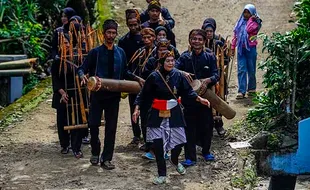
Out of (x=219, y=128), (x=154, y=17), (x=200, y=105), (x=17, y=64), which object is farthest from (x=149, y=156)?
Answer: (x=17, y=64)

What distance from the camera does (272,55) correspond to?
9.12 m

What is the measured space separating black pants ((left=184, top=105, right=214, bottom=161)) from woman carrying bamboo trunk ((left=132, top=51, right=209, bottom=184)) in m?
0.56

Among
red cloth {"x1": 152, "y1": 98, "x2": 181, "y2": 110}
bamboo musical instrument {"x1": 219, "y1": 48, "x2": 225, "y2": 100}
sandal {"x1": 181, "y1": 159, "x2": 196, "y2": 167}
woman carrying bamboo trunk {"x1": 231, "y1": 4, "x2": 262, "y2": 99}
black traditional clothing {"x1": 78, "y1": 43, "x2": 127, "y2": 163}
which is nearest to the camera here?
red cloth {"x1": 152, "y1": 98, "x2": 181, "y2": 110}

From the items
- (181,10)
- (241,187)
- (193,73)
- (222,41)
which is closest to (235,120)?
(222,41)

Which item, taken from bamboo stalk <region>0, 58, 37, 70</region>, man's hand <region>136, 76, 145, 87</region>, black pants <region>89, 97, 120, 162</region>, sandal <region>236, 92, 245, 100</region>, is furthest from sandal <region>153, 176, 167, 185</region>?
bamboo stalk <region>0, 58, 37, 70</region>

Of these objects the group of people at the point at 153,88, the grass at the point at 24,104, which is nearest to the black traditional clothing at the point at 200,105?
the group of people at the point at 153,88

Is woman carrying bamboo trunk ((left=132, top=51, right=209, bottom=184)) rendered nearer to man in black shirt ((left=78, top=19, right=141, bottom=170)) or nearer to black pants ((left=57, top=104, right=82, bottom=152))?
man in black shirt ((left=78, top=19, right=141, bottom=170))

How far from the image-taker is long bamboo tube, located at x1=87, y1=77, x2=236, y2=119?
343 inches

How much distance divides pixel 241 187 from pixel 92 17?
10294 mm

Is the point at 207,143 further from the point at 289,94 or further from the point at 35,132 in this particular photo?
the point at 35,132

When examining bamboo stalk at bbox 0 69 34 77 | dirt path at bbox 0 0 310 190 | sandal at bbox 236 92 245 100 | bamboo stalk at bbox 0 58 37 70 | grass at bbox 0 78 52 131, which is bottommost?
dirt path at bbox 0 0 310 190

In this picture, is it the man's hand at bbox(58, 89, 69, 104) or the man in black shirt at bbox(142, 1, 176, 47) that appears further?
the man in black shirt at bbox(142, 1, 176, 47)

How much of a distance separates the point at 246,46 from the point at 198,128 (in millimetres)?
3117

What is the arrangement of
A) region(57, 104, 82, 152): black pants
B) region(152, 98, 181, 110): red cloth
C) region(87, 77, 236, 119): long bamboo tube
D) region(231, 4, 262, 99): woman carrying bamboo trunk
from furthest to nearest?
region(231, 4, 262, 99): woman carrying bamboo trunk, region(57, 104, 82, 152): black pants, region(87, 77, 236, 119): long bamboo tube, region(152, 98, 181, 110): red cloth
